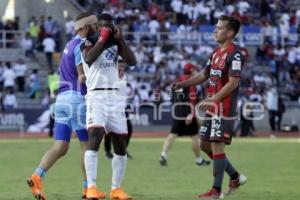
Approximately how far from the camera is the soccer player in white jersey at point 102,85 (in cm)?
1024

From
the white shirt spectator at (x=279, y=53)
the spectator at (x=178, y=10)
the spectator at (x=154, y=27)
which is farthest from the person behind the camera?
the spectator at (x=178, y=10)

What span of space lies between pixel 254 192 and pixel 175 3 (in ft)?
89.7

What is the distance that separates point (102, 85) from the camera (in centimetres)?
1046

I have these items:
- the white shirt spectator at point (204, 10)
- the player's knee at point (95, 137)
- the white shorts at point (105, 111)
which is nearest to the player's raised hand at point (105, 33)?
the white shorts at point (105, 111)

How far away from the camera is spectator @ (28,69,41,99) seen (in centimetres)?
3478

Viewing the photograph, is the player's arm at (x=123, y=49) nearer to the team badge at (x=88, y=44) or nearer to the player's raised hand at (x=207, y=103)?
the team badge at (x=88, y=44)

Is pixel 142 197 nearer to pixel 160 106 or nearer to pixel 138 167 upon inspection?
pixel 138 167

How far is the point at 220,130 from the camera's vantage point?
1103 cm

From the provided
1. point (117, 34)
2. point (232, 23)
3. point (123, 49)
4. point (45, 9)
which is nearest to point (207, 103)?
point (232, 23)

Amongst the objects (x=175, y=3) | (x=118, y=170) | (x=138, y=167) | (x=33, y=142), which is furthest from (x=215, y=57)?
(x=175, y=3)

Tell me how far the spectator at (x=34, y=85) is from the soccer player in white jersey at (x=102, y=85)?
2434 centimetres

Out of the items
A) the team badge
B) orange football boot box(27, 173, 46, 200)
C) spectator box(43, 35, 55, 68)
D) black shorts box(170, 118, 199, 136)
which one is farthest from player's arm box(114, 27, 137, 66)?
spectator box(43, 35, 55, 68)

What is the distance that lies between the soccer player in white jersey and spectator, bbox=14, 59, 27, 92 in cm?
2468

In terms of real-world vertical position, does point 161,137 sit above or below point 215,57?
below
